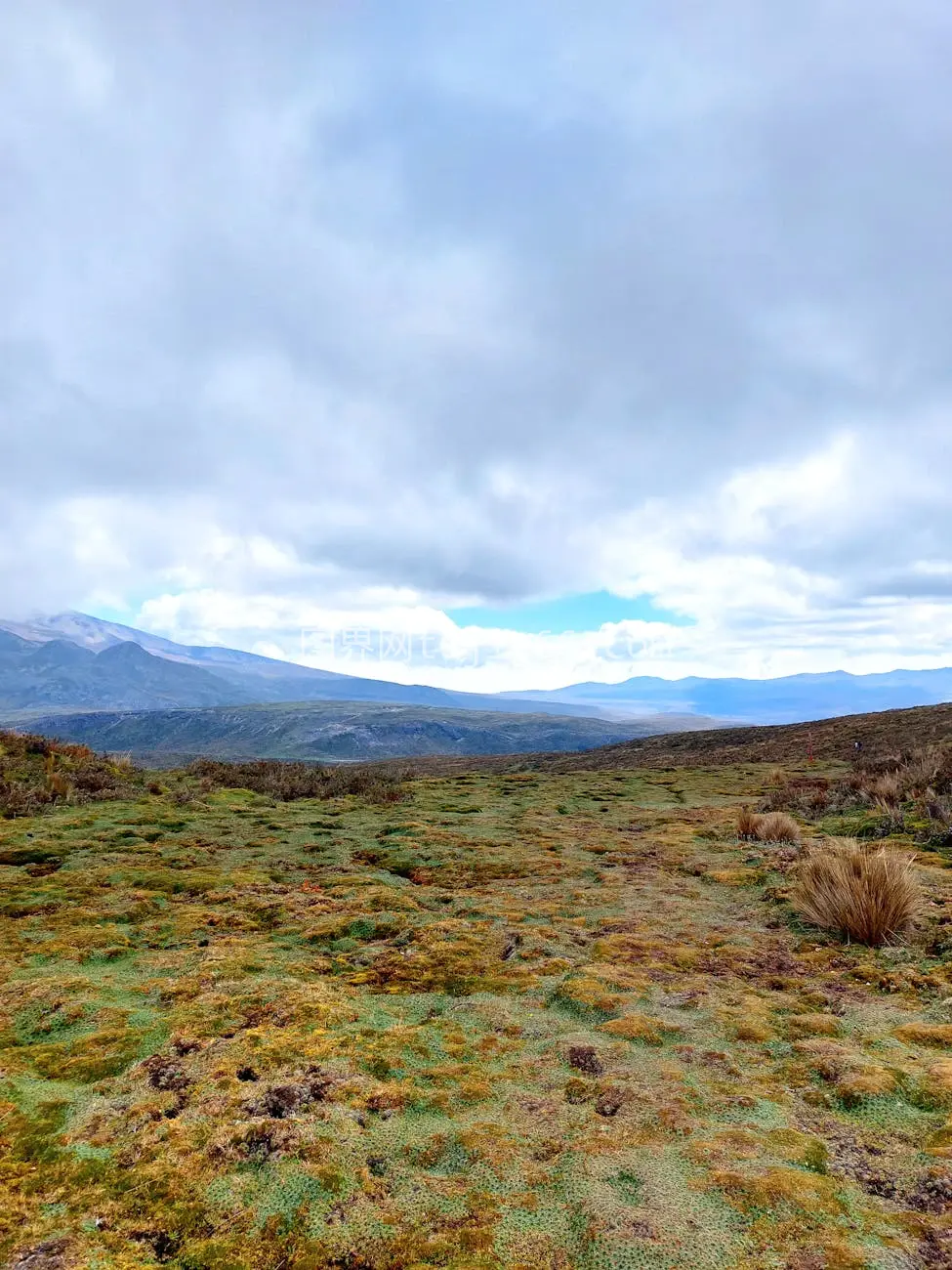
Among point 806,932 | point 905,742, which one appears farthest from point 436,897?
point 905,742

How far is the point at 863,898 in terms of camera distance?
6.64 meters

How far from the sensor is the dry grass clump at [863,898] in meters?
6.64

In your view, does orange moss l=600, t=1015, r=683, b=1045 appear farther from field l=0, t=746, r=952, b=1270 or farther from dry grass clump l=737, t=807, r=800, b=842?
dry grass clump l=737, t=807, r=800, b=842

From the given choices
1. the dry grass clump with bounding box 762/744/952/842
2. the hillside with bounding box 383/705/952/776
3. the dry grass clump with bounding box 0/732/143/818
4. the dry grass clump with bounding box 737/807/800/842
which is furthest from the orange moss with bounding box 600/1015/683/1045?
the hillside with bounding box 383/705/952/776

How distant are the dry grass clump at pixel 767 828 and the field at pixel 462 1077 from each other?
8.98ft

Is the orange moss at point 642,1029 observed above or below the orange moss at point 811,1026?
below

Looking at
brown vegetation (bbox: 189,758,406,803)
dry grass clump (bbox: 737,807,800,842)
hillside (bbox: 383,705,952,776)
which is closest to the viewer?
dry grass clump (bbox: 737,807,800,842)

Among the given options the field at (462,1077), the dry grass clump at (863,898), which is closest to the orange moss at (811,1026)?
the field at (462,1077)

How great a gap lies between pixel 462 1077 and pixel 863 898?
194 inches

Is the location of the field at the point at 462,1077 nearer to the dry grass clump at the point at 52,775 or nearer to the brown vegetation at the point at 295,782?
the dry grass clump at the point at 52,775

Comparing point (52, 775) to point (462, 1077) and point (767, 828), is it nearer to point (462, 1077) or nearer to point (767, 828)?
point (462, 1077)

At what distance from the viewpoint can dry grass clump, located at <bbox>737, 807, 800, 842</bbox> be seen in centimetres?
1169

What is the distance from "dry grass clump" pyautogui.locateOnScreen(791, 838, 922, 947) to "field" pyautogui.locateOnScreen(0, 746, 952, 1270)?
0.22 m

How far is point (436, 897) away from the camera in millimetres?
8500
